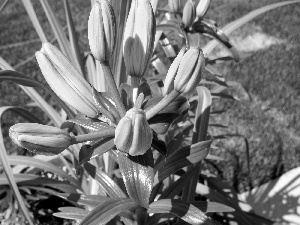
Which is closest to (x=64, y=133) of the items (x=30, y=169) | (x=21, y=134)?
(x=21, y=134)

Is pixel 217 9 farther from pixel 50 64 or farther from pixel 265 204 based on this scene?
pixel 50 64

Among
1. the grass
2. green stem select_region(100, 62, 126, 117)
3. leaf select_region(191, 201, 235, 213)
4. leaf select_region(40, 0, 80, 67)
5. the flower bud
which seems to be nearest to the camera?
the flower bud

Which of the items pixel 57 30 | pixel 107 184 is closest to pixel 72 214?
pixel 107 184

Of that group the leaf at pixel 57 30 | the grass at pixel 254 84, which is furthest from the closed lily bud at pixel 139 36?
the grass at pixel 254 84

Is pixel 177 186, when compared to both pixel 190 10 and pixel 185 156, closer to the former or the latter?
pixel 185 156

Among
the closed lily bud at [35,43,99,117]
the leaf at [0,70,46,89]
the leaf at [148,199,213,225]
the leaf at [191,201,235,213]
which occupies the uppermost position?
the leaf at [0,70,46,89]

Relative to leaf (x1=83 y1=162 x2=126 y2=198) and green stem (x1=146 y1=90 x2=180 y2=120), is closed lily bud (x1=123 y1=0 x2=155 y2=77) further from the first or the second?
leaf (x1=83 y1=162 x2=126 y2=198)

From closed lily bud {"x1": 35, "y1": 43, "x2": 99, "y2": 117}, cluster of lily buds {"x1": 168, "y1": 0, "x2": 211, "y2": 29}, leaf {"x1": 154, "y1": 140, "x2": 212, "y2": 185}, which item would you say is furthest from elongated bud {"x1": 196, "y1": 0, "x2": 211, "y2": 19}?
closed lily bud {"x1": 35, "y1": 43, "x2": 99, "y2": 117}
